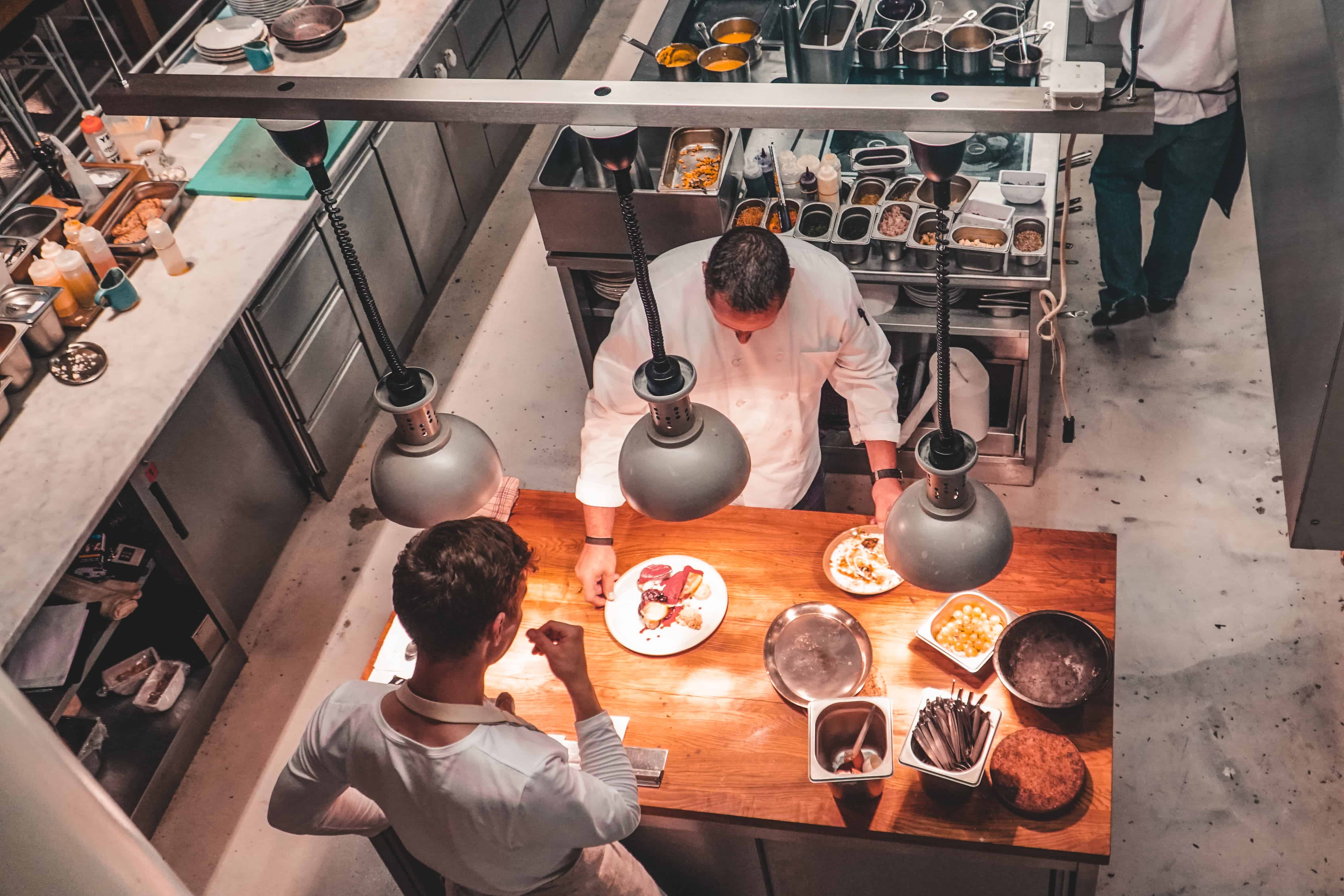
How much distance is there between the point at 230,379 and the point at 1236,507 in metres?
3.64

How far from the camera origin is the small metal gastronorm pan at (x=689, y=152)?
3.90 m

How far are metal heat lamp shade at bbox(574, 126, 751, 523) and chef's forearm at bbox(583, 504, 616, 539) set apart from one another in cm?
94

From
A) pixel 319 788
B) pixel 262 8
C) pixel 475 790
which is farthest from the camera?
pixel 262 8

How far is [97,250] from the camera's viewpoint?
3.84m

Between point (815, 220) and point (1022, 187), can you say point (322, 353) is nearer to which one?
point (815, 220)

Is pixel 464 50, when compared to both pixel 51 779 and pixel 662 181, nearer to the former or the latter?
pixel 662 181

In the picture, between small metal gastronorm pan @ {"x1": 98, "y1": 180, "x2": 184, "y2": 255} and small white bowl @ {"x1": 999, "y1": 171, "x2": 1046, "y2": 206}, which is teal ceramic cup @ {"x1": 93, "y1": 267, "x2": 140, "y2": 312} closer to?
small metal gastronorm pan @ {"x1": 98, "y1": 180, "x2": 184, "y2": 255}

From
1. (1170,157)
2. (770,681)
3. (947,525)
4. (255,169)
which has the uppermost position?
(947,525)

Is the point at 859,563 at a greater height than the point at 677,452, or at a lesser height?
lesser

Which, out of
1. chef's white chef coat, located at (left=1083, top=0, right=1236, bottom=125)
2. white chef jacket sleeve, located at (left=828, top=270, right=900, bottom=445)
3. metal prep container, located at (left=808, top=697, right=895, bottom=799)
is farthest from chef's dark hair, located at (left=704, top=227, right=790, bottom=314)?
chef's white chef coat, located at (left=1083, top=0, right=1236, bottom=125)

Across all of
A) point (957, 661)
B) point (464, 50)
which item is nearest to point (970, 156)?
point (957, 661)

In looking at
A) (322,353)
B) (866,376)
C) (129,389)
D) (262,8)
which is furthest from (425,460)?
(262,8)

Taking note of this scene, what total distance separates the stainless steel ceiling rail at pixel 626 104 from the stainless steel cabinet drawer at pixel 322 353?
2.60 meters

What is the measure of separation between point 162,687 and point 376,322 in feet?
8.39
